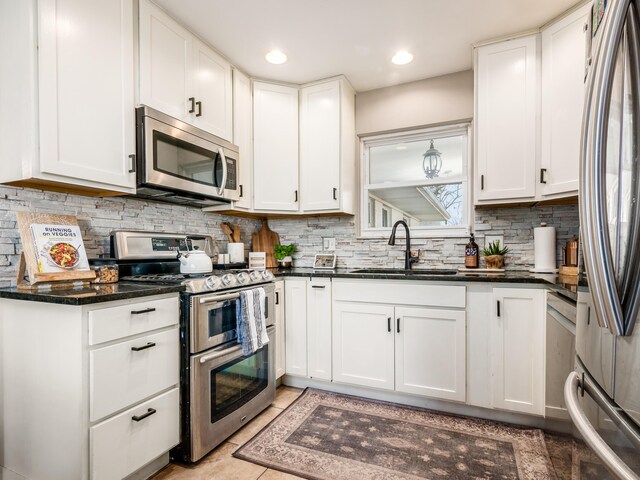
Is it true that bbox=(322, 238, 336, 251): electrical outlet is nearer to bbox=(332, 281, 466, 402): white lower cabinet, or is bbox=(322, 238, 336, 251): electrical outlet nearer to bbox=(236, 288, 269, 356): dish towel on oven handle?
bbox=(332, 281, 466, 402): white lower cabinet

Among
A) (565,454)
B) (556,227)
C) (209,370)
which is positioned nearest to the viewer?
(565,454)

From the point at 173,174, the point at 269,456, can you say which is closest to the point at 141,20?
the point at 173,174

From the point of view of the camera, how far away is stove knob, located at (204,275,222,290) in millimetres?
1772

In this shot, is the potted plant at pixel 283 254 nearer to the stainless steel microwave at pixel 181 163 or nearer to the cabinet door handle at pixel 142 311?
the stainless steel microwave at pixel 181 163

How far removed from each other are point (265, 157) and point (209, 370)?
1759mm

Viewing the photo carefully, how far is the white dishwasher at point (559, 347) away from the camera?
4.41ft

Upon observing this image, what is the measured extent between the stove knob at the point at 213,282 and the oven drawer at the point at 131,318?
0.55 ft

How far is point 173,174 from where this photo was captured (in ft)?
6.71

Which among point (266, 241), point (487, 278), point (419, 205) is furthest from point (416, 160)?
point (266, 241)

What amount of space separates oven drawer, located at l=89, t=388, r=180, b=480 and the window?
6.76 feet

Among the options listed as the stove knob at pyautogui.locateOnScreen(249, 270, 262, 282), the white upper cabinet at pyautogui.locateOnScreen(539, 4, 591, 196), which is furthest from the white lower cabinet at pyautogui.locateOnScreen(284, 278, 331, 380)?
the white upper cabinet at pyautogui.locateOnScreen(539, 4, 591, 196)

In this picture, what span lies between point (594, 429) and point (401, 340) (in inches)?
60.8

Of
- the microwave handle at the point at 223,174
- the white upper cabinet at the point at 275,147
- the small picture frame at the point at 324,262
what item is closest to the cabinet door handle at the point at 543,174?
the small picture frame at the point at 324,262

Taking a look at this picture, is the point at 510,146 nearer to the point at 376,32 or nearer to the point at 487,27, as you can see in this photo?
the point at 487,27
